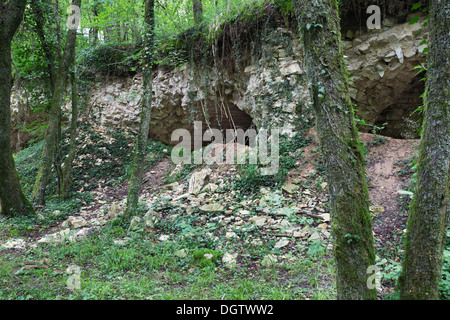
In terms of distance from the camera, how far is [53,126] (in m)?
7.44

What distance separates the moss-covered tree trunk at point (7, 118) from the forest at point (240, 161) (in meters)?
0.03

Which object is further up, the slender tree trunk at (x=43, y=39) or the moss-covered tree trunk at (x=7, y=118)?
the slender tree trunk at (x=43, y=39)

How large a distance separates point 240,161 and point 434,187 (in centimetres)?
519

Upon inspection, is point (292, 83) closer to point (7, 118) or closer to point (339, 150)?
point (339, 150)

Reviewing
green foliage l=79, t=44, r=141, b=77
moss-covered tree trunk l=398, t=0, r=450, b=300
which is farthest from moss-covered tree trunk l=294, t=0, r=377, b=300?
green foliage l=79, t=44, r=141, b=77

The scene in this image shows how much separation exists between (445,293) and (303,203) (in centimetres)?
278

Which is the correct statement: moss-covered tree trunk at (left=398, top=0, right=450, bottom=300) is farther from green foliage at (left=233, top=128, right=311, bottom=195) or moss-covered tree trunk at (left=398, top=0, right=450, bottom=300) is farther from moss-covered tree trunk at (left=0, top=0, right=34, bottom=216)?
moss-covered tree trunk at (left=0, top=0, right=34, bottom=216)

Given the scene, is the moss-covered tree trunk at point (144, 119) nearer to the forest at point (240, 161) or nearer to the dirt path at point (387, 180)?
the forest at point (240, 161)

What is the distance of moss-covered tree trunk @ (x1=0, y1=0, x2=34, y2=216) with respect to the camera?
18.5 feet

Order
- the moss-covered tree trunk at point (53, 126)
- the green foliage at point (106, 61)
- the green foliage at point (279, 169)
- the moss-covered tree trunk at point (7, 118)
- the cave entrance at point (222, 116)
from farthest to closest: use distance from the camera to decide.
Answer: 1. the green foliage at point (106, 61)
2. the cave entrance at point (222, 116)
3. the moss-covered tree trunk at point (53, 126)
4. the green foliage at point (279, 169)
5. the moss-covered tree trunk at point (7, 118)

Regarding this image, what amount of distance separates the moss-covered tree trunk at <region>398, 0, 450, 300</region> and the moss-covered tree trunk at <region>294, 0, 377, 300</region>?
30 centimetres

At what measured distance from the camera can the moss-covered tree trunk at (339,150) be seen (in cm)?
210

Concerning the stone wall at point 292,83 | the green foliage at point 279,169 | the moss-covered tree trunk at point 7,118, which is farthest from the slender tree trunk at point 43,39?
the green foliage at point 279,169

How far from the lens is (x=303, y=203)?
5332 millimetres
